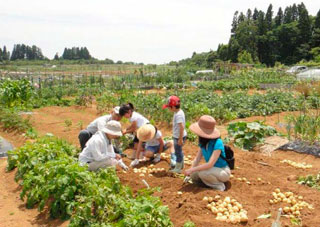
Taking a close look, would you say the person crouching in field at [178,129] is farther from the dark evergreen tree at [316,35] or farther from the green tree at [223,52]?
the dark evergreen tree at [316,35]

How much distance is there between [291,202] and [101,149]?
2715 mm

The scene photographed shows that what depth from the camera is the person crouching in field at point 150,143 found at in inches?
233

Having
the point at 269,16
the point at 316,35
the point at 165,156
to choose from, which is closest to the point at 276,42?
the point at 316,35

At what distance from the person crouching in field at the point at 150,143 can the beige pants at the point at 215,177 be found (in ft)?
5.07

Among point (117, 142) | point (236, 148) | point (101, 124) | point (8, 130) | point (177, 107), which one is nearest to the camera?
point (177, 107)

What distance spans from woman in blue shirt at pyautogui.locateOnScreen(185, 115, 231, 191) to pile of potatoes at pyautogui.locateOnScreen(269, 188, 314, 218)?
658 millimetres

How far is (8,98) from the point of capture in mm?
10492

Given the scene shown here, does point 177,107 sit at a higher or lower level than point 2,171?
higher

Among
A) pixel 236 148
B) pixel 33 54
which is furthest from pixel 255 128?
pixel 33 54

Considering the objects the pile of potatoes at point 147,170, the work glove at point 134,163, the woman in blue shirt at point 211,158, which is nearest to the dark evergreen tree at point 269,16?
the work glove at point 134,163

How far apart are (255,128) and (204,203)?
4.01 metres

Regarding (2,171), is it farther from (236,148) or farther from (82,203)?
(236,148)

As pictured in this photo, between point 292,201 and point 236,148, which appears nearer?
point 292,201

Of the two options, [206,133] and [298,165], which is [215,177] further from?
[298,165]
